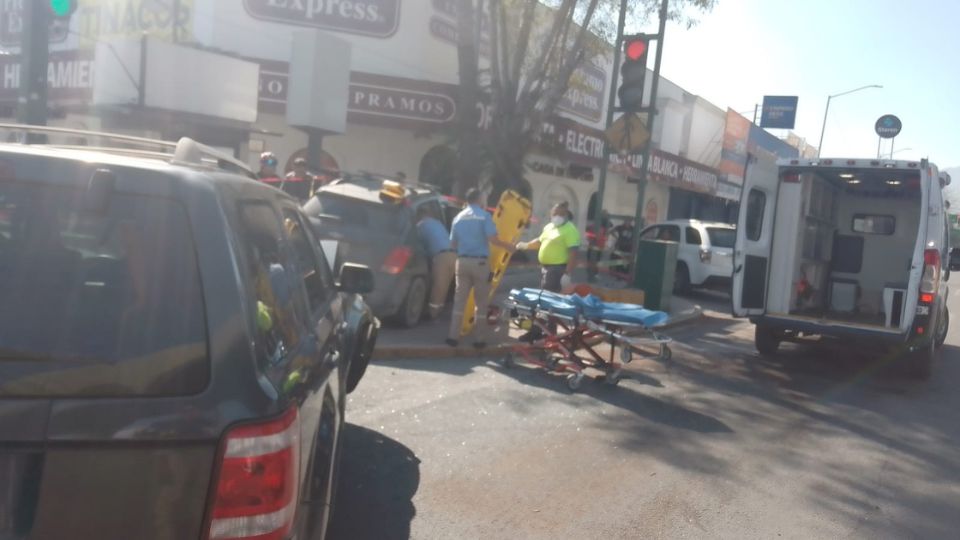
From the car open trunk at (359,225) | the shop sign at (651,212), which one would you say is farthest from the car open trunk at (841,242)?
the shop sign at (651,212)

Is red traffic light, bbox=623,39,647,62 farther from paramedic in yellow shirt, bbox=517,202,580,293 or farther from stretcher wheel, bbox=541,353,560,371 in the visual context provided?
stretcher wheel, bbox=541,353,560,371

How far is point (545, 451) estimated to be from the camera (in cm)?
605

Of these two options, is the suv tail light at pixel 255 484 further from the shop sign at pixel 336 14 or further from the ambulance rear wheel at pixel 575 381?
the shop sign at pixel 336 14

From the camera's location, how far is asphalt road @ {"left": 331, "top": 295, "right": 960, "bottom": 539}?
4934 mm

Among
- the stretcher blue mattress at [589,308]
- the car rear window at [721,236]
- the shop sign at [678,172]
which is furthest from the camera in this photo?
the shop sign at [678,172]

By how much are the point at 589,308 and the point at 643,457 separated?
1.99 metres

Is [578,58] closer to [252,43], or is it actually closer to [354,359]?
[252,43]

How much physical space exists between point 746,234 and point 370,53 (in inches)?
456

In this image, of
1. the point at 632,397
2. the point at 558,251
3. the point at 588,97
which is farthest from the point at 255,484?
the point at 588,97

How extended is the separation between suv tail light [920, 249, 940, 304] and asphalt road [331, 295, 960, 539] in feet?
3.41

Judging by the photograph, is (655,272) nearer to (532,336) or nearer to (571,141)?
(532,336)

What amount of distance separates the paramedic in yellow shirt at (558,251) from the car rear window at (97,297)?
7.75 meters

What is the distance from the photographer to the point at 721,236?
17.2 meters

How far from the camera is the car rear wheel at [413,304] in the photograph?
9914 millimetres
